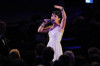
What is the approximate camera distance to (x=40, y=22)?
6.76m

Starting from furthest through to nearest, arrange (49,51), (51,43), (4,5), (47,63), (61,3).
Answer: (4,5) → (61,3) → (51,43) → (49,51) → (47,63)

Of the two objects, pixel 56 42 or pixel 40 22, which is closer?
pixel 56 42

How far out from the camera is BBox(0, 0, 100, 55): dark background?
5878 millimetres

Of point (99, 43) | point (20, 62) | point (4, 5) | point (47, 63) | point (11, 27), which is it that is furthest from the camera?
point (4, 5)

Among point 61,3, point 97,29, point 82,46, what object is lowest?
point 82,46

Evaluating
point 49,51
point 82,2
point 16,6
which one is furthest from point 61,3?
point 49,51

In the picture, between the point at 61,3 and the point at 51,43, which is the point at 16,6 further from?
the point at 51,43

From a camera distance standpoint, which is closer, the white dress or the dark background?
the white dress

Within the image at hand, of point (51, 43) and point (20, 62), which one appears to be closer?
point (20, 62)

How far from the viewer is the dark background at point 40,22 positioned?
588 cm

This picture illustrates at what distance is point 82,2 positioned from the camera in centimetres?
816

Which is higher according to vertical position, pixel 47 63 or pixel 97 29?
pixel 47 63

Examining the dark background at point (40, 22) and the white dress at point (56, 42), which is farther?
the dark background at point (40, 22)

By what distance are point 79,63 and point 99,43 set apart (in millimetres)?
2742
